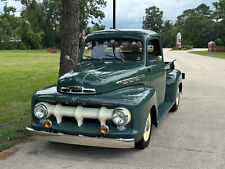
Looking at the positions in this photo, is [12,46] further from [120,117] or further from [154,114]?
[120,117]

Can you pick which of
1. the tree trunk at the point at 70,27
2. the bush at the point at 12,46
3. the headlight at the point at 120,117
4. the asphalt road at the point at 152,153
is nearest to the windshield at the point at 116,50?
the asphalt road at the point at 152,153

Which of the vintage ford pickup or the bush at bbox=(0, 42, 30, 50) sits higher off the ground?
the bush at bbox=(0, 42, 30, 50)

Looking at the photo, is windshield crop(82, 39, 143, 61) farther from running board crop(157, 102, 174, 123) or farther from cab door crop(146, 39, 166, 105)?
running board crop(157, 102, 174, 123)

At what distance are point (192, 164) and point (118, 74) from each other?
1669 millimetres

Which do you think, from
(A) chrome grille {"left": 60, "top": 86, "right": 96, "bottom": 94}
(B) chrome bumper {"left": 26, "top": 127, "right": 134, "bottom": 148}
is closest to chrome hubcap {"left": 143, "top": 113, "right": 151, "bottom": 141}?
(B) chrome bumper {"left": 26, "top": 127, "right": 134, "bottom": 148}

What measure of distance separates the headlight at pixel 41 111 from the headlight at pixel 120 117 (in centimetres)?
102

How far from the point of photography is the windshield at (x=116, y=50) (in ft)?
17.3

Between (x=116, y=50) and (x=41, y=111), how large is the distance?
1866 mm

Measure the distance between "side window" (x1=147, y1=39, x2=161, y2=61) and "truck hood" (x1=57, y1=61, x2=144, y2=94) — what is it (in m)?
0.49

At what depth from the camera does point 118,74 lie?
14.8 ft

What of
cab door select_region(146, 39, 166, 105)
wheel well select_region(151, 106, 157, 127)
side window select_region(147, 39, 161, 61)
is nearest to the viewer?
wheel well select_region(151, 106, 157, 127)

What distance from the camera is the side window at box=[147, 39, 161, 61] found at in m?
5.44

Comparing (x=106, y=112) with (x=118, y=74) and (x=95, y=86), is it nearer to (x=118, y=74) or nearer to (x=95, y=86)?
(x=95, y=86)

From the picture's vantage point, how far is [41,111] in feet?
13.8
